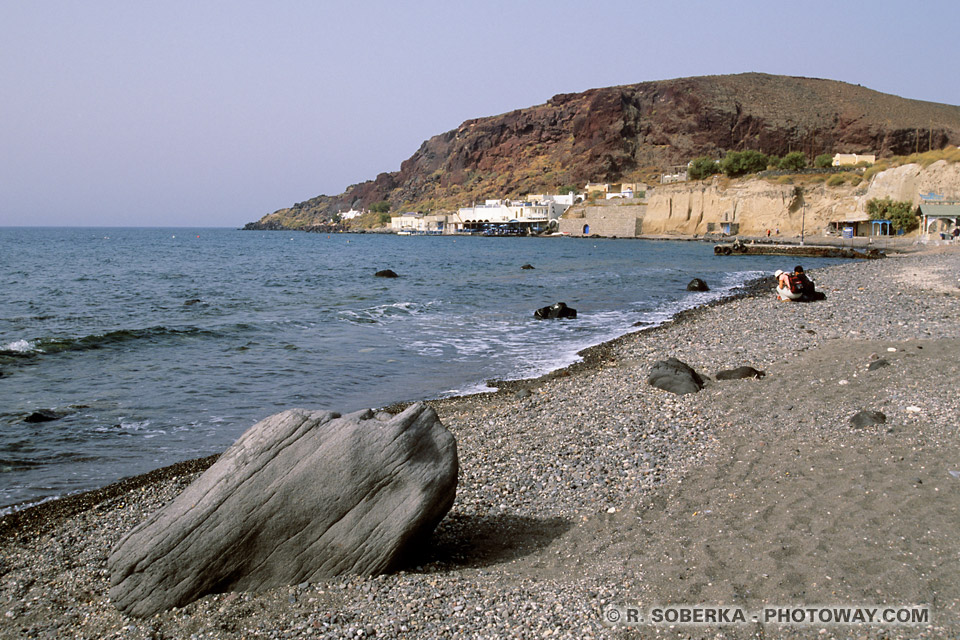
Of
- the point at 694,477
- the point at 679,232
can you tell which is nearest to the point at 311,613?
the point at 694,477

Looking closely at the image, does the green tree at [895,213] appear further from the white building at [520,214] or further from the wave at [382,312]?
the white building at [520,214]

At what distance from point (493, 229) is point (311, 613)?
142 meters

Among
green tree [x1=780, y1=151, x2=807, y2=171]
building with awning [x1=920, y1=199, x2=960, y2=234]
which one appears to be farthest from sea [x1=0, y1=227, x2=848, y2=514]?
green tree [x1=780, y1=151, x2=807, y2=171]

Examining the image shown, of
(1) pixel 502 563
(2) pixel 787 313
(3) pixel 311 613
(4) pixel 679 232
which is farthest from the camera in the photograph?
(4) pixel 679 232

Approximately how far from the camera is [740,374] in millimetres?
11500

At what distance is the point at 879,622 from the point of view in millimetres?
4207

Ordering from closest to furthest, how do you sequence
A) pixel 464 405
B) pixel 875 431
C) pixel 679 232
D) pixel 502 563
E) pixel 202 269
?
pixel 502 563 → pixel 875 431 → pixel 464 405 → pixel 202 269 → pixel 679 232

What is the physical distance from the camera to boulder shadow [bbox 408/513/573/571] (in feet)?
18.7

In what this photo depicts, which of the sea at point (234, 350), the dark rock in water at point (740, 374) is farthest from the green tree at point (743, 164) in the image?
the dark rock in water at point (740, 374)

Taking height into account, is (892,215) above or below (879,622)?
above

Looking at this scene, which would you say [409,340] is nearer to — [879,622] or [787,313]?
[787,313]

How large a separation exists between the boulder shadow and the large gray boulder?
0.41m

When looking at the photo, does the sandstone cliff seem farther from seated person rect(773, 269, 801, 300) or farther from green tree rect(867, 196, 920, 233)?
seated person rect(773, 269, 801, 300)

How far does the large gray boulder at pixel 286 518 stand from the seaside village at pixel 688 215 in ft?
190
